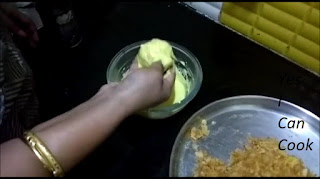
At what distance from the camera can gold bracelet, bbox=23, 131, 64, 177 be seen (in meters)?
0.54

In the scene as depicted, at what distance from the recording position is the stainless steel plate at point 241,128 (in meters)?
0.69

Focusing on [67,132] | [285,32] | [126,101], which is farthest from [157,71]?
[285,32]

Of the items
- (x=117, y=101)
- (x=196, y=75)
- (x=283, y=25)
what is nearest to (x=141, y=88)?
(x=117, y=101)

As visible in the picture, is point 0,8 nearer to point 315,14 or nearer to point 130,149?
point 130,149

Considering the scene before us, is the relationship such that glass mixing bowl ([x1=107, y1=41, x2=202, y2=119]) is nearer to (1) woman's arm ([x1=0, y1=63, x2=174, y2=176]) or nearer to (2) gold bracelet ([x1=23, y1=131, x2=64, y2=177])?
(1) woman's arm ([x1=0, y1=63, x2=174, y2=176])

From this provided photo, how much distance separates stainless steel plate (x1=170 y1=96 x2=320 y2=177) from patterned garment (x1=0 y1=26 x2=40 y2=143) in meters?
0.29

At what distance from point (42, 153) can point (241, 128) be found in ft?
1.27

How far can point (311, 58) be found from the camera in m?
0.76

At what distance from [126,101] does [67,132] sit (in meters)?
0.11

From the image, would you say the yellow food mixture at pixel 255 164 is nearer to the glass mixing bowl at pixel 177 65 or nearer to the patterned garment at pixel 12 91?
the glass mixing bowl at pixel 177 65

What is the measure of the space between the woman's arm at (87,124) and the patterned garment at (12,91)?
0.25ft

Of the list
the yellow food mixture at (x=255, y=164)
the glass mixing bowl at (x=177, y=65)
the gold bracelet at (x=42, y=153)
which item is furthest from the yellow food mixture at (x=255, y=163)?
the gold bracelet at (x=42, y=153)

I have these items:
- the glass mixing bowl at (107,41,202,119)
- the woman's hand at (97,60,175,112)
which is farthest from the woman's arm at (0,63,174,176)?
the glass mixing bowl at (107,41,202,119)

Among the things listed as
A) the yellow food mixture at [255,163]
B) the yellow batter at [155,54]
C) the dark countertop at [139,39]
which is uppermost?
the yellow batter at [155,54]
